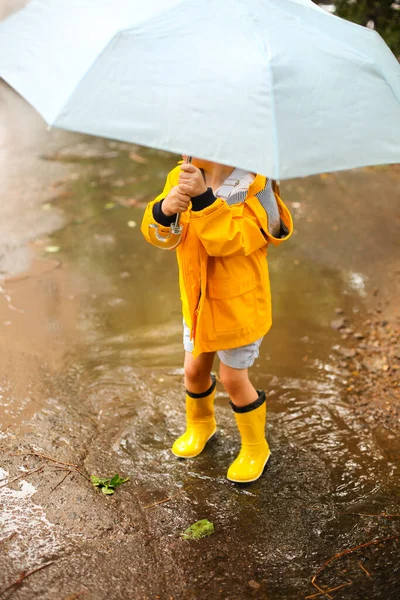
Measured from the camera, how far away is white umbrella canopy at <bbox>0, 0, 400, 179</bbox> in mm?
1862

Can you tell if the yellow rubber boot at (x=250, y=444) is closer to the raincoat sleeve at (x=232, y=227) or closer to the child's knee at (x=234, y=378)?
the child's knee at (x=234, y=378)

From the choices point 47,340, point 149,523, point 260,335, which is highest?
point 260,335

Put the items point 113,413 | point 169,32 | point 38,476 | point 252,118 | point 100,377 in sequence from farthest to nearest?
point 100,377
point 113,413
point 38,476
point 169,32
point 252,118

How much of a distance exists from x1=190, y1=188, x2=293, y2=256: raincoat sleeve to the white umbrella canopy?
41 centimetres

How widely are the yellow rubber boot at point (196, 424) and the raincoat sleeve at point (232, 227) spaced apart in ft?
2.54

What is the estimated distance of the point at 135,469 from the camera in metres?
2.83

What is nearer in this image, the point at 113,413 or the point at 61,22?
the point at 61,22

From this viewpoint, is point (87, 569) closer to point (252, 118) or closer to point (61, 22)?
point (252, 118)

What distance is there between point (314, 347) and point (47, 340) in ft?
4.82

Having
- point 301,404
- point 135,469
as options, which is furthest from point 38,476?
point 301,404

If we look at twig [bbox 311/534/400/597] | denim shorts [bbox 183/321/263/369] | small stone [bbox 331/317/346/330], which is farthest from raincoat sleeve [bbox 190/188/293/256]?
small stone [bbox 331/317/346/330]

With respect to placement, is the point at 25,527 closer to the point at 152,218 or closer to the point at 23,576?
the point at 23,576

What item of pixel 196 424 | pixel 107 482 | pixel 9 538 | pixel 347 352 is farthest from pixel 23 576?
pixel 347 352

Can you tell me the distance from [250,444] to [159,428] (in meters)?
0.49
